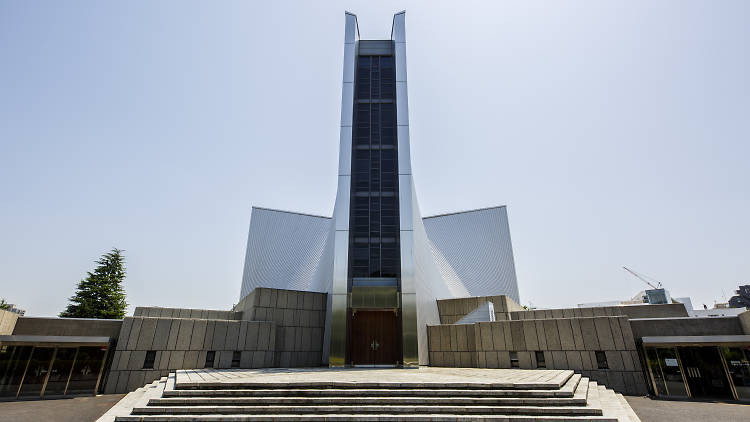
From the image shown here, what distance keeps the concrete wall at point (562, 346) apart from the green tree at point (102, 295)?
2761cm

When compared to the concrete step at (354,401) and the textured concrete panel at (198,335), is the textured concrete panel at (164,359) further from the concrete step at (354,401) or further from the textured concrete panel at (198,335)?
the concrete step at (354,401)

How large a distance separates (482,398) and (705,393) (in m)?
8.43

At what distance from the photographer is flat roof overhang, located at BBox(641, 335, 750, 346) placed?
34.0ft

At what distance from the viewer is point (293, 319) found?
50.1 ft

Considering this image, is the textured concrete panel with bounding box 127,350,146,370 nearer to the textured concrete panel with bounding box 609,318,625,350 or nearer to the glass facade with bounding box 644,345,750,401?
the textured concrete panel with bounding box 609,318,625,350

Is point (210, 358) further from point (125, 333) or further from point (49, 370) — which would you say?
point (49, 370)

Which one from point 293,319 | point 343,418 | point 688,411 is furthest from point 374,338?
point 688,411

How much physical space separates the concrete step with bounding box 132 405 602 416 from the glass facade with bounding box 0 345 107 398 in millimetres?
7295

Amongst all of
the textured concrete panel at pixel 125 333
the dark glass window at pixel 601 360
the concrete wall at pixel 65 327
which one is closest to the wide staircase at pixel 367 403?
the dark glass window at pixel 601 360

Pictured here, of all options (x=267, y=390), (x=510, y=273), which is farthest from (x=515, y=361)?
(x=510, y=273)

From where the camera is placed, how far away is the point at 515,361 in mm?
12984

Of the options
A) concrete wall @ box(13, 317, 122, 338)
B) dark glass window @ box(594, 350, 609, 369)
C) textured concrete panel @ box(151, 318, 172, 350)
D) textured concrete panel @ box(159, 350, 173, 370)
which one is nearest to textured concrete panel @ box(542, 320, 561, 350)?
dark glass window @ box(594, 350, 609, 369)

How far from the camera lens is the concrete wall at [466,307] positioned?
64.0ft

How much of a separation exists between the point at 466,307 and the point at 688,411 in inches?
463
